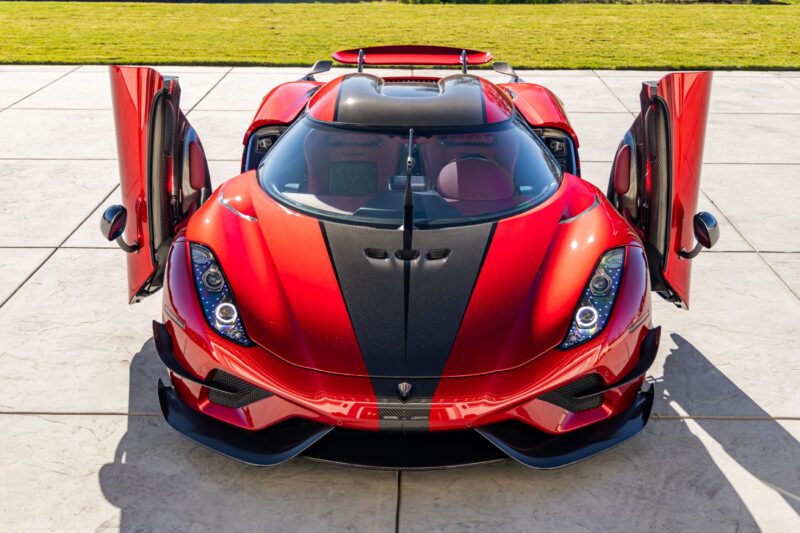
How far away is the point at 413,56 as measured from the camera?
6.25 meters

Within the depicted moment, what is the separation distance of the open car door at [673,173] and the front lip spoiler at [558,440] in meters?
1.16

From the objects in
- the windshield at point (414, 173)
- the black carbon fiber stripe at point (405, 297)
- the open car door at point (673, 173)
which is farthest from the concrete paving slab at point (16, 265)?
the open car door at point (673, 173)

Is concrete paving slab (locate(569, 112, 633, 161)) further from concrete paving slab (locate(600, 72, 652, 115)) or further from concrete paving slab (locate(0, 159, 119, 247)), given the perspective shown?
concrete paving slab (locate(0, 159, 119, 247))

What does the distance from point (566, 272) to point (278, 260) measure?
1229 mm

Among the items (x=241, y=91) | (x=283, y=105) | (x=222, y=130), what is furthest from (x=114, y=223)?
(x=241, y=91)

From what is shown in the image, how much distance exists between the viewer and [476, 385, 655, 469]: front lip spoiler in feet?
11.6

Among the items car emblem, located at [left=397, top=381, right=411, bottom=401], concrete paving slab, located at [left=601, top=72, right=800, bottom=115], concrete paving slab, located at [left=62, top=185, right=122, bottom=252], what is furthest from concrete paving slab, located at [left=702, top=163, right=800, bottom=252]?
concrete paving slab, located at [left=62, top=185, right=122, bottom=252]

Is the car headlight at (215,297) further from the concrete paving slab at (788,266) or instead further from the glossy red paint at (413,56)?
the concrete paving slab at (788,266)

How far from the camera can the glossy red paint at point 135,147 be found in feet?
15.1

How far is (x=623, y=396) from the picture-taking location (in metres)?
3.82

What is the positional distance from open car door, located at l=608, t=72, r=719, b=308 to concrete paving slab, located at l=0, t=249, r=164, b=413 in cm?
261

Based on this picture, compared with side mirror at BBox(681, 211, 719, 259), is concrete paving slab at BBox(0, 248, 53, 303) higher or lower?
lower

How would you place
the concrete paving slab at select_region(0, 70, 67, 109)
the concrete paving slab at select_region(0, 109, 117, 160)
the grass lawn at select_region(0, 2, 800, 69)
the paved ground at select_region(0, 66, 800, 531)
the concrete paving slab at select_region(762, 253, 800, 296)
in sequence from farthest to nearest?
the grass lawn at select_region(0, 2, 800, 69) → the concrete paving slab at select_region(0, 70, 67, 109) → the concrete paving slab at select_region(0, 109, 117, 160) → the concrete paving slab at select_region(762, 253, 800, 296) → the paved ground at select_region(0, 66, 800, 531)

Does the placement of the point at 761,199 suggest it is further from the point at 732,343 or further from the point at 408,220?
the point at 408,220
